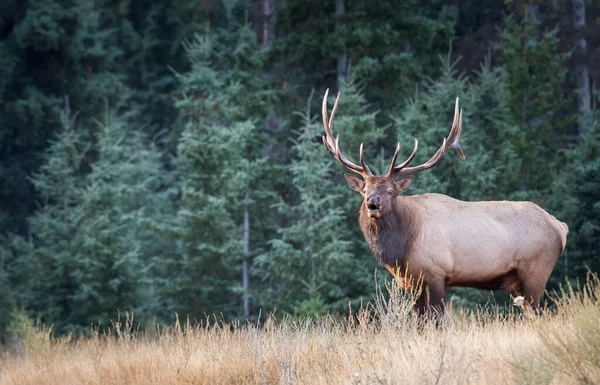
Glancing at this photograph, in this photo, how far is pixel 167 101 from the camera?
3234cm

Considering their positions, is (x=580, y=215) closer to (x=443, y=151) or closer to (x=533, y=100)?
(x=533, y=100)

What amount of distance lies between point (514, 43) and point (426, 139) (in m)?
3.93

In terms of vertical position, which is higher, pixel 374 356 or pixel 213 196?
pixel 374 356

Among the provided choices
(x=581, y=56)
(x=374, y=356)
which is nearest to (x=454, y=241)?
(x=374, y=356)

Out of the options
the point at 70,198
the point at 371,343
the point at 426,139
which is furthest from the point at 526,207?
the point at 70,198

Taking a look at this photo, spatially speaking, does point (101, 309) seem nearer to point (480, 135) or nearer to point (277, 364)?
point (480, 135)

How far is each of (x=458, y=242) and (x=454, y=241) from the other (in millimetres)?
45

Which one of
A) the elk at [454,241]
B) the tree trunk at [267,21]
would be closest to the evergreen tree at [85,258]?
the tree trunk at [267,21]

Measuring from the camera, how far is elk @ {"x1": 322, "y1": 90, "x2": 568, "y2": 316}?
9820 mm

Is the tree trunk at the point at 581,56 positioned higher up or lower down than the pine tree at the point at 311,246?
higher up

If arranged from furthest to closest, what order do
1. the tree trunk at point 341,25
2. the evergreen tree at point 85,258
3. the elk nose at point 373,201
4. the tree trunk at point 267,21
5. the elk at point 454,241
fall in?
the tree trunk at point 267,21
the tree trunk at point 341,25
the evergreen tree at point 85,258
the elk at point 454,241
the elk nose at point 373,201

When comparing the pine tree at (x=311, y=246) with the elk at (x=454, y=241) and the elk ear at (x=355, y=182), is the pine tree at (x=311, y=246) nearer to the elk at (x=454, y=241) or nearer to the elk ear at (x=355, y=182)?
the elk ear at (x=355, y=182)

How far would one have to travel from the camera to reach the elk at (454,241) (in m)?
9.82

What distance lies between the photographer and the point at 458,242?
991 cm
